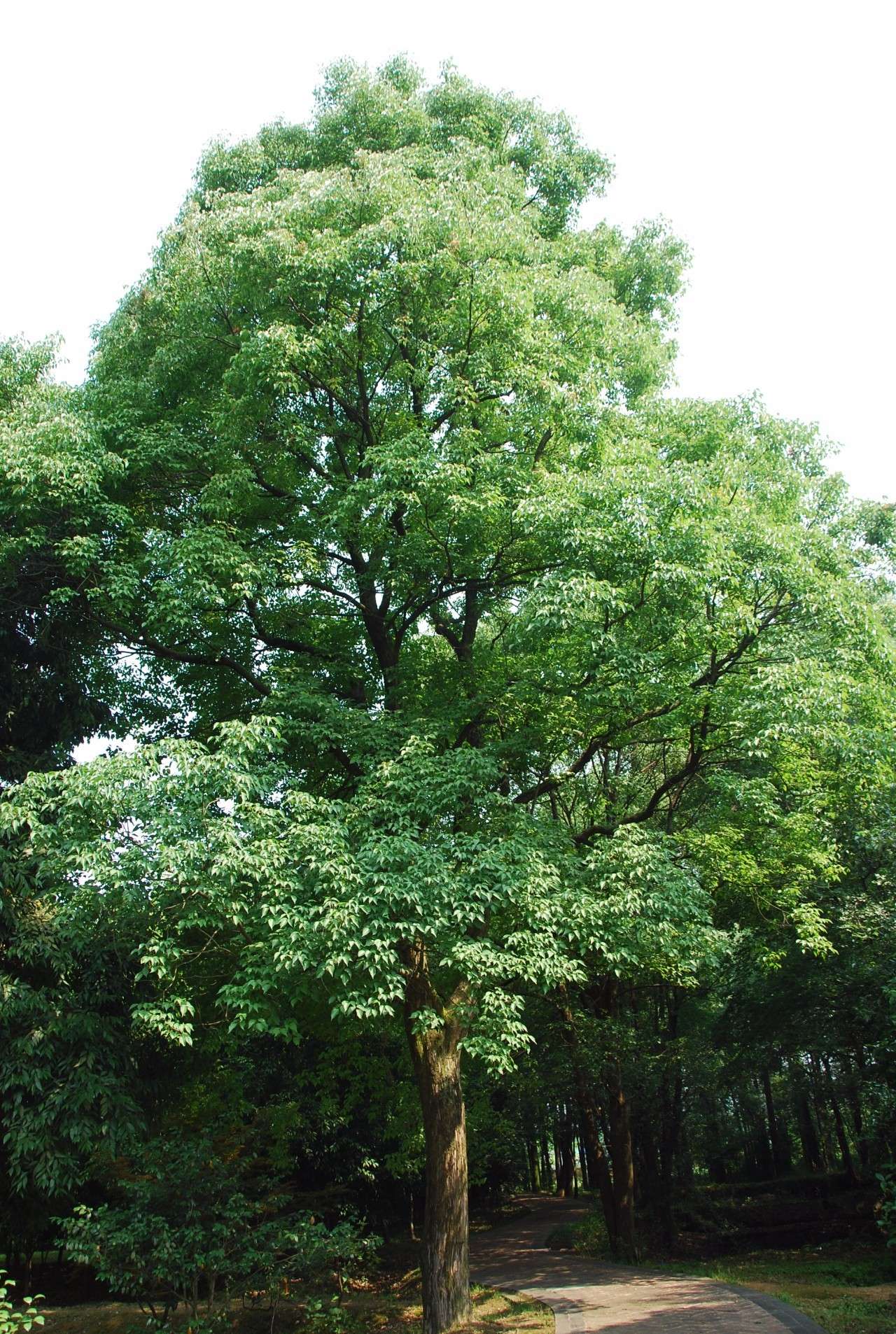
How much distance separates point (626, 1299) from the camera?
11211 millimetres

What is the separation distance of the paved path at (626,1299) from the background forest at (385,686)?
1852 millimetres

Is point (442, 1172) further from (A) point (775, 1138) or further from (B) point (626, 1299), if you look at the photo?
(A) point (775, 1138)

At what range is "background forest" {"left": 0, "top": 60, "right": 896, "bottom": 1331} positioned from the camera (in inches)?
309

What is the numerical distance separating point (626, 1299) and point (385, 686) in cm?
846

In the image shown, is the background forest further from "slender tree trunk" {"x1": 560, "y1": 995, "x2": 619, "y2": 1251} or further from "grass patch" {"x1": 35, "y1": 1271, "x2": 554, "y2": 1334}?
"grass patch" {"x1": 35, "y1": 1271, "x2": 554, "y2": 1334}

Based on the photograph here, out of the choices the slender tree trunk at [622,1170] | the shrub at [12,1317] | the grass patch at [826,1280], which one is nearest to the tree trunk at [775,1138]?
the grass patch at [826,1280]

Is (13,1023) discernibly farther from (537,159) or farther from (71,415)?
(537,159)

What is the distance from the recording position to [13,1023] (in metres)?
8.30

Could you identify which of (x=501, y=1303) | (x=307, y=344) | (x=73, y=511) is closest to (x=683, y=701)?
(x=307, y=344)

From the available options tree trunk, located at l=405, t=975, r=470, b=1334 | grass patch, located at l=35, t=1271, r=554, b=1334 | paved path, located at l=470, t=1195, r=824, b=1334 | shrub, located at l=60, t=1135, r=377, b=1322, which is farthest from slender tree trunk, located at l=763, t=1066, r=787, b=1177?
shrub, located at l=60, t=1135, r=377, b=1322

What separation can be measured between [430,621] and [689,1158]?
20.0m

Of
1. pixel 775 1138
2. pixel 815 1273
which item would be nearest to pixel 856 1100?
pixel 815 1273

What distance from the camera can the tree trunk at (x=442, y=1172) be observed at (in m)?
9.21

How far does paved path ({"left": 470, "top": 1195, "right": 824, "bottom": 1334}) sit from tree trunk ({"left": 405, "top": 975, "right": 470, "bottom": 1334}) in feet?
4.63
